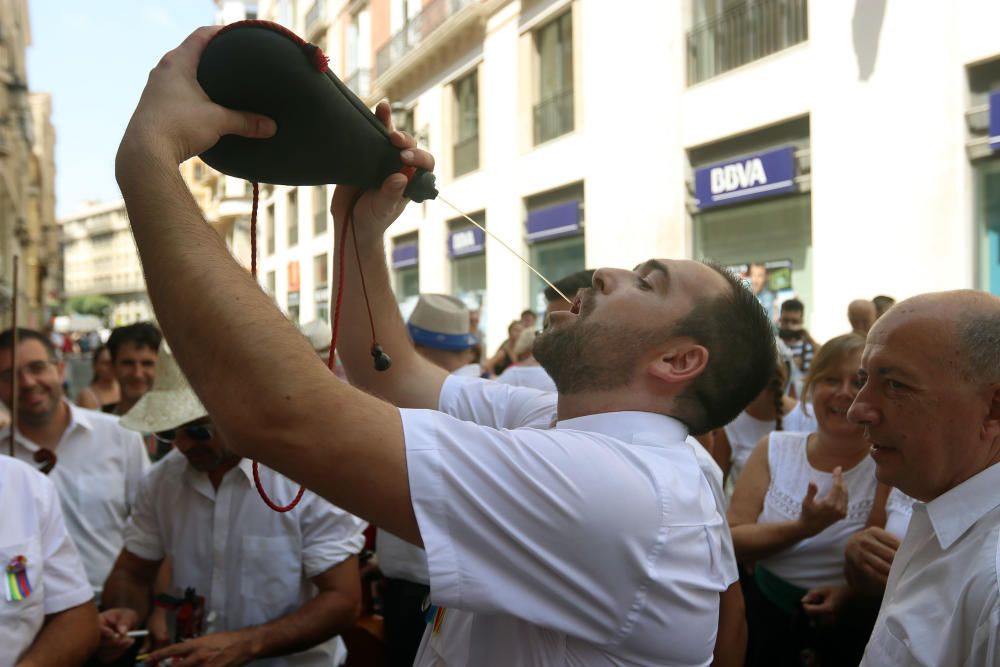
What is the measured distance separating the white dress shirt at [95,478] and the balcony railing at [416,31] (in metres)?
11.6

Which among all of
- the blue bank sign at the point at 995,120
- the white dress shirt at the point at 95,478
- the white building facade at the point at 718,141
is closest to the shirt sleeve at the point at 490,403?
the white dress shirt at the point at 95,478

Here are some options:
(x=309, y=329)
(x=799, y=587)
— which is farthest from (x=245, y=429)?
(x=309, y=329)

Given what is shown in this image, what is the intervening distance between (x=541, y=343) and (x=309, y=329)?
4.07m

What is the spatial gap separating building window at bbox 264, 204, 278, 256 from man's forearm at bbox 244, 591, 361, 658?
2761cm

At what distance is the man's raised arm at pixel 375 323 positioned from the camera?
1827 mm

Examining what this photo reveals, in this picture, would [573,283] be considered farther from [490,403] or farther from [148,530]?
[148,530]

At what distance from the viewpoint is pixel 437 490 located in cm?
114

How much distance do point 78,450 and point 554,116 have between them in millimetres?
9620

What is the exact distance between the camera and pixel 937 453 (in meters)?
1.64

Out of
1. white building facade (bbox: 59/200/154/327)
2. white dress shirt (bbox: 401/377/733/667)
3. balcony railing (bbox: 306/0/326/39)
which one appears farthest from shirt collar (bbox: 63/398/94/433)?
white building facade (bbox: 59/200/154/327)

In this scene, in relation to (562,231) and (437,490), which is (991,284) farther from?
(437,490)

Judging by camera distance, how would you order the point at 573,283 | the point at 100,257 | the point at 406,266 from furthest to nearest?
the point at 100,257, the point at 406,266, the point at 573,283

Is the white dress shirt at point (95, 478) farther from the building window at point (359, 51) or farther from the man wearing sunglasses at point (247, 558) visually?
the building window at point (359, 51)

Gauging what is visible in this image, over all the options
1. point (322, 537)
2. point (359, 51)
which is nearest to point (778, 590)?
point (322, 537)
